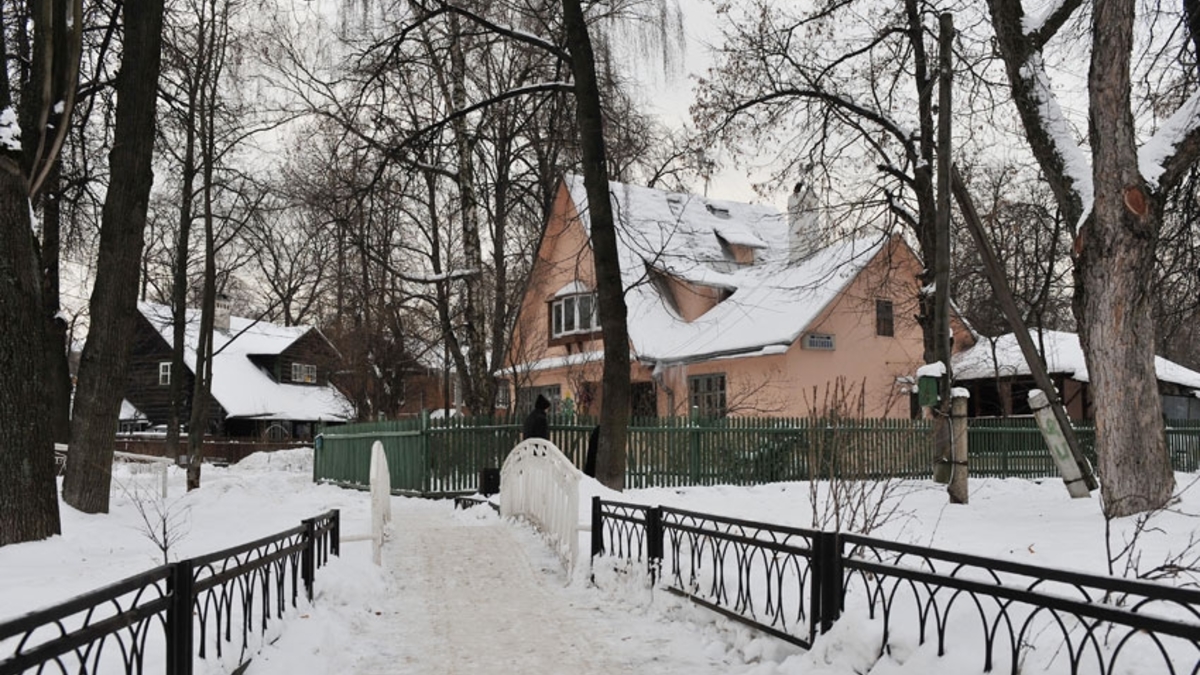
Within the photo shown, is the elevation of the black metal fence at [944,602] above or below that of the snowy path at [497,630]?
above

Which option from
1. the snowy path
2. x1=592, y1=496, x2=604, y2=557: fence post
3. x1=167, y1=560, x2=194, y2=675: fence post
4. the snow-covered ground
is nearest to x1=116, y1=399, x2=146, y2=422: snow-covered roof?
the snow-covered ground

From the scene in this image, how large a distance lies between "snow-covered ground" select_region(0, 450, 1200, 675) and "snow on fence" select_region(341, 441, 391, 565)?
160mm

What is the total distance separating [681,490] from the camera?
59.1ft

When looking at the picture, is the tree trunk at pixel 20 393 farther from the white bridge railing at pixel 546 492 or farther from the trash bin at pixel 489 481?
the trash bin at pixel 489 481

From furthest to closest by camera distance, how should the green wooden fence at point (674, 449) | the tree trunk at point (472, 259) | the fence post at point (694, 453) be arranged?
the tree trunk at point (472, 259) → the fence post at point (694, 453) → the green wooden fence at point (674, 449)

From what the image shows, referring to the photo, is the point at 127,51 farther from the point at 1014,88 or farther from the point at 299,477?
the point at 299,477

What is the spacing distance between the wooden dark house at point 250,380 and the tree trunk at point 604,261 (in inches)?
1364

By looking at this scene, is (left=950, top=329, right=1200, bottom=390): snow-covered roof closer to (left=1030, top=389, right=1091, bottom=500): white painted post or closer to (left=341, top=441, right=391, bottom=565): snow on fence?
(left=1030, top=389, right=1091, bottom=500): white painted post

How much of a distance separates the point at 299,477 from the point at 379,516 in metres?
17.6

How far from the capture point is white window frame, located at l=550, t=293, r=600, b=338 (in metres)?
29.4

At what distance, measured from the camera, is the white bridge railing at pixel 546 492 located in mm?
9898

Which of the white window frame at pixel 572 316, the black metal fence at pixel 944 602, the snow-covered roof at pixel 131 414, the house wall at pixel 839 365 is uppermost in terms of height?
the white window frame at pixel 572 316

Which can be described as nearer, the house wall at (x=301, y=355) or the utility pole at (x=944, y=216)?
the utility pole at (x=944, y=216)

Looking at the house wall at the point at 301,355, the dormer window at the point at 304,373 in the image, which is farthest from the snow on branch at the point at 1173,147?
the dormer window at the point at 304,373
